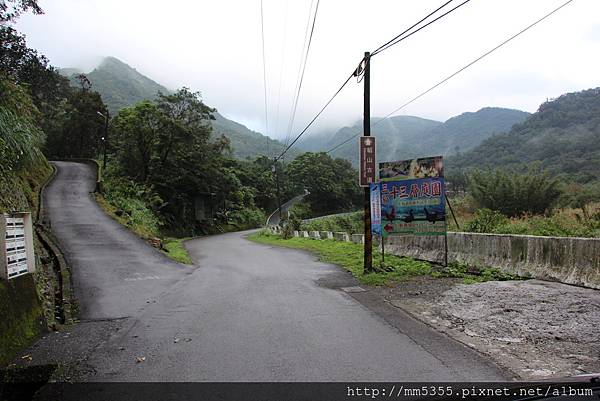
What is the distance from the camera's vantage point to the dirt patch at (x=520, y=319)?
4.70 m

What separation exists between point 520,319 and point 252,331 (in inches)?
156

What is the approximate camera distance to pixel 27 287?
6.16 metres

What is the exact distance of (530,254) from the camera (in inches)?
352

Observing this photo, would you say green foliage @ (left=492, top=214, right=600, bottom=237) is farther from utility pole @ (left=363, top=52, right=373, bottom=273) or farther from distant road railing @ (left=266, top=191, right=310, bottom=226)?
distant road railing @ (left=266, top=191, right=310, bottom=226)

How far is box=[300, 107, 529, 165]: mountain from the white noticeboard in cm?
7983

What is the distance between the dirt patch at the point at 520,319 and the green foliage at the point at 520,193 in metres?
19.1

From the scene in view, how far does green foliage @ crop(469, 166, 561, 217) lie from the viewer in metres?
25.5

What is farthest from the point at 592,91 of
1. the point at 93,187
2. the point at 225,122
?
the point at 225,122

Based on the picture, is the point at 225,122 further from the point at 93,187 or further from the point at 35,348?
the point at 35,348

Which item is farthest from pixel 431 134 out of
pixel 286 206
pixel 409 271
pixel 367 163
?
pixel 409 271

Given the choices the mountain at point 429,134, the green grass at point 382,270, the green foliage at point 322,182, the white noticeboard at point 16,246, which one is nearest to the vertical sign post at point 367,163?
the green grass at point 382,270

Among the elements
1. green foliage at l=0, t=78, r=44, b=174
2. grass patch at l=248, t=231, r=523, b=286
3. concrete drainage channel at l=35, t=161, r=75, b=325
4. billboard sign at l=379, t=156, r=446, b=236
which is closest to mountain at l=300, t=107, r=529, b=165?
grass patch at l=248, t=231, r=523, b=286

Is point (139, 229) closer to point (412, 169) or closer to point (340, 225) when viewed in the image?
point (412, 169)

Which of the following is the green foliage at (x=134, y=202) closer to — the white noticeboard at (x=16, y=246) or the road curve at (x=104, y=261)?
the road curve at (x=104, y=261)
